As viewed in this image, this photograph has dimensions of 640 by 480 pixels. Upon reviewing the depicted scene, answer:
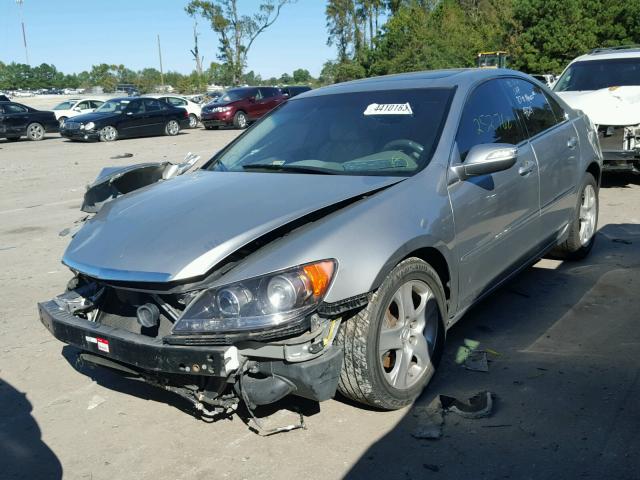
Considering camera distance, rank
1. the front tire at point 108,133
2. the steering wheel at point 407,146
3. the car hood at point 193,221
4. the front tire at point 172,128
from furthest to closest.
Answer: the front tire at point 172,128
the front tire at point 108,133
the steering wheel at point 407,146
the car hood at point 193,221

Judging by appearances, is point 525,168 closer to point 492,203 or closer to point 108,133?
point 492,203

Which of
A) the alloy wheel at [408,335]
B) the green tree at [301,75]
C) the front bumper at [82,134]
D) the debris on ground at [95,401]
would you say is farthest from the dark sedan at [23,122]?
the green tree at [301,75]

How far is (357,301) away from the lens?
9.57 ft

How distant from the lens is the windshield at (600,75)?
9450 millimetres

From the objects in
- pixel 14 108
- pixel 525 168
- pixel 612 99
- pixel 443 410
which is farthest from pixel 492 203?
pixel 14 108

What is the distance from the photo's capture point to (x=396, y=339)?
10.8ft

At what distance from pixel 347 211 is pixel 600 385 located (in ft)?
5.54

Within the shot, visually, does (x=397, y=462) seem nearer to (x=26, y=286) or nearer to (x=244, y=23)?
(x=26, y=286)

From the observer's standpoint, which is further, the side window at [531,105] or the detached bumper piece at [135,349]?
the side window at [531,105]

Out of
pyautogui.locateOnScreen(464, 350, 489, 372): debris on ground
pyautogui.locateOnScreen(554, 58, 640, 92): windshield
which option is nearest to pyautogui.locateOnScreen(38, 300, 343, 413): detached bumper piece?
pyautogui.locateOnScreen(464, 350, 489, 372): debris on ground

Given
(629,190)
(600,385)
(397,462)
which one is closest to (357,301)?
(397,462)

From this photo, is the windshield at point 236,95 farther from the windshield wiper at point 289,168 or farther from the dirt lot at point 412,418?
the windshield wiper at point 289,168

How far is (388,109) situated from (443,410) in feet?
6.16

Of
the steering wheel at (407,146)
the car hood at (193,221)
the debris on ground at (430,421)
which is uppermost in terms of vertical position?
the steering wheel at (407,146)
